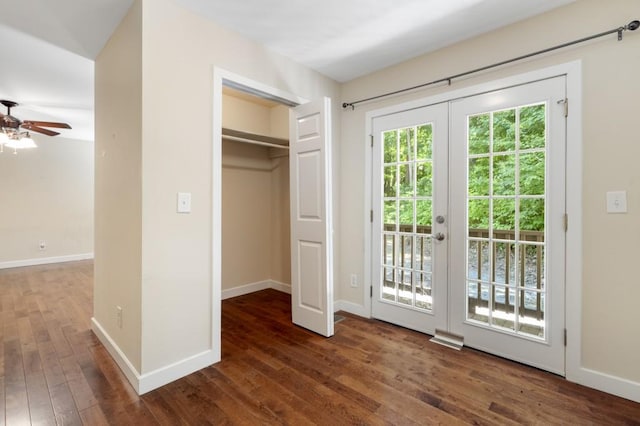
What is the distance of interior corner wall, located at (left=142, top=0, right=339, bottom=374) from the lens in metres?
1.93

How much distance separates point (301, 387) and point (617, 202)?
2294 mm

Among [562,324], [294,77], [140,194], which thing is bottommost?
[562,324]

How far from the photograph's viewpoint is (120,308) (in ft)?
7.31

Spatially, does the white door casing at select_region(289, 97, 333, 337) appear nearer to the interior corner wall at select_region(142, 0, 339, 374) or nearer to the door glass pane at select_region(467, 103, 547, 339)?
the interior corner wall at select_region(142, 0, 339, 374)

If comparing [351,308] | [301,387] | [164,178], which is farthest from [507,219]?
[164,178]

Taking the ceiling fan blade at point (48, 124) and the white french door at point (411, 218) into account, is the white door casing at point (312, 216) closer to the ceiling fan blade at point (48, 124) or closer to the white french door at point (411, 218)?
the white french door at point (411, 218)

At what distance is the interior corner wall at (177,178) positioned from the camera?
1.93 m

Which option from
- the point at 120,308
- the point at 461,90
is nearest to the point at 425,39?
the point at 461,90

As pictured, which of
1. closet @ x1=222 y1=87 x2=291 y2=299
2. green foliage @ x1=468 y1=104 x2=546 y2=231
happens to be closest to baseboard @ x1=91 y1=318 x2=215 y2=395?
closet @ x1=222 y1=87 x2=291 y2=299

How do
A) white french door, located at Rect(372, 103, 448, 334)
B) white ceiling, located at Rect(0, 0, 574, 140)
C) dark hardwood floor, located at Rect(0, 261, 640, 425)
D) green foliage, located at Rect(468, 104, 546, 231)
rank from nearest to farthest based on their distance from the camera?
dark hardwood floor, located at Rect(0, 261, 640, 425)
white ceiling, located at Rect(0, 0, 574, 140)
green foliage, located at Rect(468, 104, 546, 231)
white french door, located at Rect(372, 103, 448, 334)

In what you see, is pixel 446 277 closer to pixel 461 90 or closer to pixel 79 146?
pixel 461 90

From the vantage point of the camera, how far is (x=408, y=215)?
2.87 meters

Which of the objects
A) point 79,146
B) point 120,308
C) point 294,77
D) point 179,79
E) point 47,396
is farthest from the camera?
point 79,146

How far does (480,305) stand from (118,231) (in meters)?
2.87
